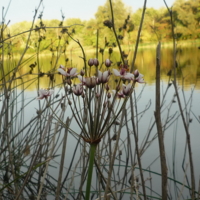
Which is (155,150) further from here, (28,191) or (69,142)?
(28,191)

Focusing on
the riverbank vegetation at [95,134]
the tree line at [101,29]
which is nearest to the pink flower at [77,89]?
the riverbank vegetation at [95,134]

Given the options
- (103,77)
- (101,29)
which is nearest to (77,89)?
(103,77)

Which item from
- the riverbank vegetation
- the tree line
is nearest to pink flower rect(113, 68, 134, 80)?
the riverbank vegetation

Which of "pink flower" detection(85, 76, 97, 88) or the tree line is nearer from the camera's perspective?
"pink flower" detection(85, 76, 97, 88)

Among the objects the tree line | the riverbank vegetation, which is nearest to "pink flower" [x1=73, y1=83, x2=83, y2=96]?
the riverbank vegetation

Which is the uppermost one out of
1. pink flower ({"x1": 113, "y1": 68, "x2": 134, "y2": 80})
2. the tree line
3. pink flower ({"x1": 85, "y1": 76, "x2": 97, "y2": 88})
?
the tree line

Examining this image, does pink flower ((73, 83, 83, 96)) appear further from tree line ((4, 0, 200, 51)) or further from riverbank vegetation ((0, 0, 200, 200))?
tree line ((4, 0, 200, 51))

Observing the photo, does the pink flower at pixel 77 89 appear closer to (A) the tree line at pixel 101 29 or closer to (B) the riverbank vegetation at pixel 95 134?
(B) the riverbank vegetation at pixel 95 134

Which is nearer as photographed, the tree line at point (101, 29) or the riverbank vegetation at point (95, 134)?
the riverbank vegetation at point (95, 134)

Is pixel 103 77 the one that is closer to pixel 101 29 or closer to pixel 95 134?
pixel 95 134

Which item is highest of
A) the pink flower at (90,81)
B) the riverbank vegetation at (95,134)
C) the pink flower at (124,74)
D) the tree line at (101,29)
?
the tree line at (101,29)

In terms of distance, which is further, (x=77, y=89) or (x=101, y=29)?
(x=101, y=29)

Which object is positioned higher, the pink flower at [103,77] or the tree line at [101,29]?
the tree line at [101,29]

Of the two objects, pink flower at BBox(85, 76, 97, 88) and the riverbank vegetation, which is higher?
pink flower at BBox(85, 76, 97, 88)
